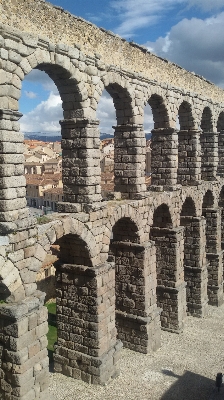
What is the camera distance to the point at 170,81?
711 inches

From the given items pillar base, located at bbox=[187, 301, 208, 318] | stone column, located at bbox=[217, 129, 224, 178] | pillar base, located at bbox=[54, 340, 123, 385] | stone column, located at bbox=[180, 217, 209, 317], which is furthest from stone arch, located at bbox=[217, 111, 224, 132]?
pillar base, located at bbox=[54, 340, 123, 385]

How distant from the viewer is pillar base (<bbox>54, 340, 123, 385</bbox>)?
44.4ft

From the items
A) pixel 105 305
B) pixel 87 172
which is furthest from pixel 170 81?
pixel 105 305

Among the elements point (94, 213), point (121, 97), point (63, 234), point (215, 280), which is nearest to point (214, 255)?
point (215, 280)

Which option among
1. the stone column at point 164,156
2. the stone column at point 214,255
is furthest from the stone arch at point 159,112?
the stone column at point 214,255

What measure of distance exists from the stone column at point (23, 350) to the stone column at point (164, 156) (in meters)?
9.36

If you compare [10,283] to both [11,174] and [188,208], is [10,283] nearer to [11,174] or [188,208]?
[11,174]

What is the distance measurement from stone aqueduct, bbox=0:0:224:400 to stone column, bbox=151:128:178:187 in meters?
0.05

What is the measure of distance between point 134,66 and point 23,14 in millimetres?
5790

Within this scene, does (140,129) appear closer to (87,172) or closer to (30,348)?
(87,172)

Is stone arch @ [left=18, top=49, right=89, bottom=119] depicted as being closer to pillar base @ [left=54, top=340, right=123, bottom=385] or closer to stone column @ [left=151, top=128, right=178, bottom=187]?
stone column @ [left=151, top=128, right=178, bottom=187]

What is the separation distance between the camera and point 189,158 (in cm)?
2064

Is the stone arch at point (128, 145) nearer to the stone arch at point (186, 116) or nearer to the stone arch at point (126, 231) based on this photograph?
the stone arch at point (126, 231)

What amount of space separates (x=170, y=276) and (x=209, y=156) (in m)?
8.26
